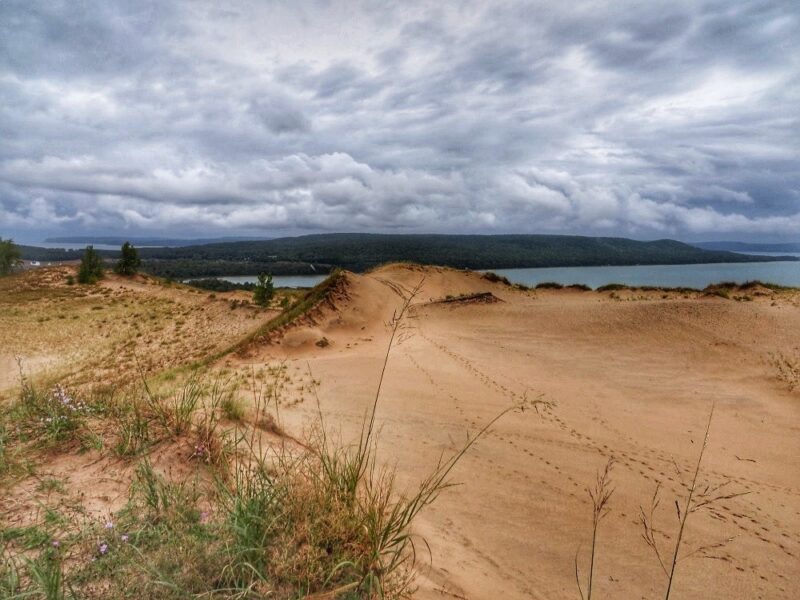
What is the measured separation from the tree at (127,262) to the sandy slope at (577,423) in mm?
15332

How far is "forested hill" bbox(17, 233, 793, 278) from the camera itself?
58812 mm

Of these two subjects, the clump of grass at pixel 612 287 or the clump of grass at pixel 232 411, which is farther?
the clump of grass at pixel 612 287

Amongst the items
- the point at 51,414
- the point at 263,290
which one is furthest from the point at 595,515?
the point at 263,290

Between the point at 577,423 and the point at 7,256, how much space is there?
4675cm

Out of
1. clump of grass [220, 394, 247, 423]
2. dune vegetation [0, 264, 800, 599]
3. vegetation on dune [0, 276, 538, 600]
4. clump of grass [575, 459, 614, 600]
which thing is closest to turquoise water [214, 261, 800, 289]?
dune vegetation [0, 264, 800, 599]

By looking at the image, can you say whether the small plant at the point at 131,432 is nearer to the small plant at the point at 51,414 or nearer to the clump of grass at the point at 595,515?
the small plant at the point at 51,414

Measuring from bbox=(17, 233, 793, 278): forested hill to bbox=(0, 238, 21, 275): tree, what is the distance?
13298mm

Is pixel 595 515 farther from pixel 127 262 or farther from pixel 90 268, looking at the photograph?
pixel 127 262

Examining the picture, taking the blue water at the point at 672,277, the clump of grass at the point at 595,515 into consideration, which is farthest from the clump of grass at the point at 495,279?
the clump of grass at the point at 595,515

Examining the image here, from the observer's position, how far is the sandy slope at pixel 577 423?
4180 millimetres

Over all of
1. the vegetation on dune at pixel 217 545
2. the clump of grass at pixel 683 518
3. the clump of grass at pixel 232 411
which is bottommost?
the clump of grass at pixel 683 518

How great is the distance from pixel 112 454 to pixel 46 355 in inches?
530

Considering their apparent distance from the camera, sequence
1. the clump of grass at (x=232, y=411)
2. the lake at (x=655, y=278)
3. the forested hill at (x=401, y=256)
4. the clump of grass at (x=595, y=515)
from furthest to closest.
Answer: the forested hill at (x=401, y=256), the lake at (x=655, y=278), the clump of grass at (x=232, y=411), the clump of grass at (x=595, y=515)

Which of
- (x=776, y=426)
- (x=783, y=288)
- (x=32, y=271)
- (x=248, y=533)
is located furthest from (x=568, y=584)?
(x=32, y=271)
